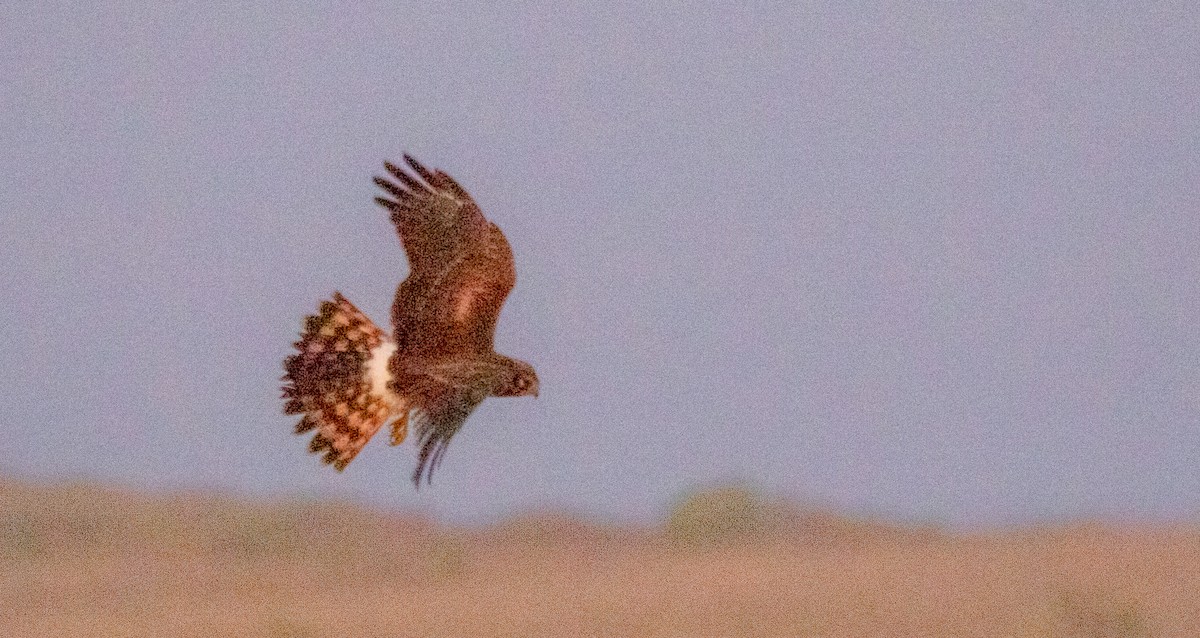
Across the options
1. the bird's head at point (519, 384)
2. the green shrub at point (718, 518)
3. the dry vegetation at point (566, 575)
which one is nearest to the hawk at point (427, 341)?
the bird's head at point (519, 384)

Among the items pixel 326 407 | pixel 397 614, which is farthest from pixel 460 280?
pixel 397 614

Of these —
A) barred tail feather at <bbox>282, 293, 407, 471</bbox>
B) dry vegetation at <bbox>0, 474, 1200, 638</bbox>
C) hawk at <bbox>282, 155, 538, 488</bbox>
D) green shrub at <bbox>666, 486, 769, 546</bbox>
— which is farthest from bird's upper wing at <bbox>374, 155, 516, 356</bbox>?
green shrub at <bbox>666, 486, 769, 546</bbox>

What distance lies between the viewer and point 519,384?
3686mm

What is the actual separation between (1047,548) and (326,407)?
800cm

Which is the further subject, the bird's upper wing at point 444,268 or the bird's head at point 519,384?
the bird's upper wing at point 444,268

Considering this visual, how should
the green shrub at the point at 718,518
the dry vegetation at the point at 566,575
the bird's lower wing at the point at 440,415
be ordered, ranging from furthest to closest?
the green shrub at the point at 718,518, the dry vegetation at the point at 566,575, the bird's lower wing at the point at 440,415

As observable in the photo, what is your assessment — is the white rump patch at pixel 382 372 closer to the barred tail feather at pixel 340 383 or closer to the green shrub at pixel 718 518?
the barred tail feather at pixel 340 383

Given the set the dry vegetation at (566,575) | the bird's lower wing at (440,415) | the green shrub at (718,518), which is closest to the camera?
the bird's lower wing at (440,415)

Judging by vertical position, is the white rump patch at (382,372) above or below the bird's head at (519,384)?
above

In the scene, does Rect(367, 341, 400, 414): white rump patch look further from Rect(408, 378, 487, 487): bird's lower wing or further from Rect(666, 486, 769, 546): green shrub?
Rect(666, 486, 769, 546): green shrub

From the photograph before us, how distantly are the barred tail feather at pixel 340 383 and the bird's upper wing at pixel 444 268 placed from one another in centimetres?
18

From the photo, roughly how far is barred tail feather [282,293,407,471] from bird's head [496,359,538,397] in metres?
0.33

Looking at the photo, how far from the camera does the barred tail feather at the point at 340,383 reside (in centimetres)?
383

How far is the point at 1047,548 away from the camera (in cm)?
1050
